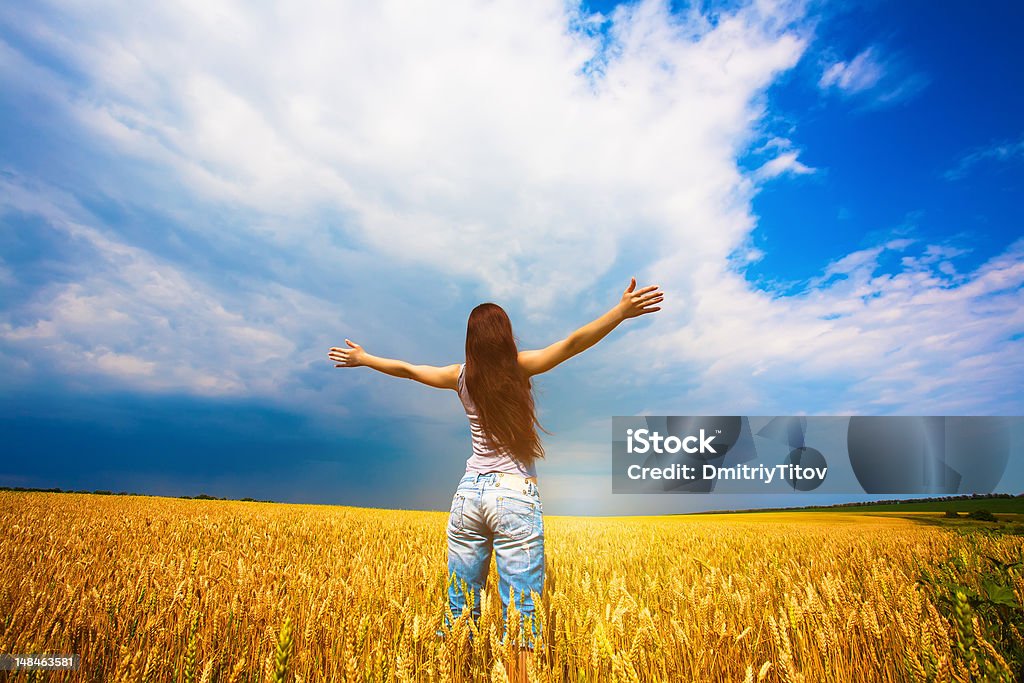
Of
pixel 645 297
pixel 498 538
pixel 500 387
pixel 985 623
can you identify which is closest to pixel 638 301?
pixel 645 297

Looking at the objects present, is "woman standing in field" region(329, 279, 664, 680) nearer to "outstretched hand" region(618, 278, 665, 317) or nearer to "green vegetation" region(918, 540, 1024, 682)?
"outstretched hand" region(618, 278, 665, 317)

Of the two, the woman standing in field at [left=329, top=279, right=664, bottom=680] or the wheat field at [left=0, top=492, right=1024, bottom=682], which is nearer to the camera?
the wheat field at [left=0, top=492, right=1024, bottom=682]

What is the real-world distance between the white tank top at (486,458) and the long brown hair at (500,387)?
35 millimetres

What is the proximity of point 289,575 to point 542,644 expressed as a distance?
11.7 feet

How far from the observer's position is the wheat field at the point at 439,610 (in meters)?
2.57

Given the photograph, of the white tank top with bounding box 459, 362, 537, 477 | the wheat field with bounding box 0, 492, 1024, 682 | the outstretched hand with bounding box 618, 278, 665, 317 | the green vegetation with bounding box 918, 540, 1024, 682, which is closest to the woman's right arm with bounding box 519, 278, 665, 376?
the outstretched hand with bounding box 618, 278, 665, 317

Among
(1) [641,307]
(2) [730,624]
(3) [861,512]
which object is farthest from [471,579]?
(3) [861,512]

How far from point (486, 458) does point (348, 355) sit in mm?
1811

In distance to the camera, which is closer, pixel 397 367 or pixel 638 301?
pixel 638 301

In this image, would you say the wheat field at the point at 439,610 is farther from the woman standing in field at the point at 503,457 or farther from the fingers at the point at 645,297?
the fingers at the point at 645,297

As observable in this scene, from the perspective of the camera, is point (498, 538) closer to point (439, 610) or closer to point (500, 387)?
point (439, 610)

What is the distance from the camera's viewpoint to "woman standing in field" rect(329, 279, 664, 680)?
325 centimetres

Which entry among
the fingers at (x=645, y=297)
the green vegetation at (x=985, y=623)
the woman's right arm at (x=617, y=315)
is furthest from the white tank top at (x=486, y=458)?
the green vegetation at (x=985, y=623)

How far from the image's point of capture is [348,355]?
4.70m
